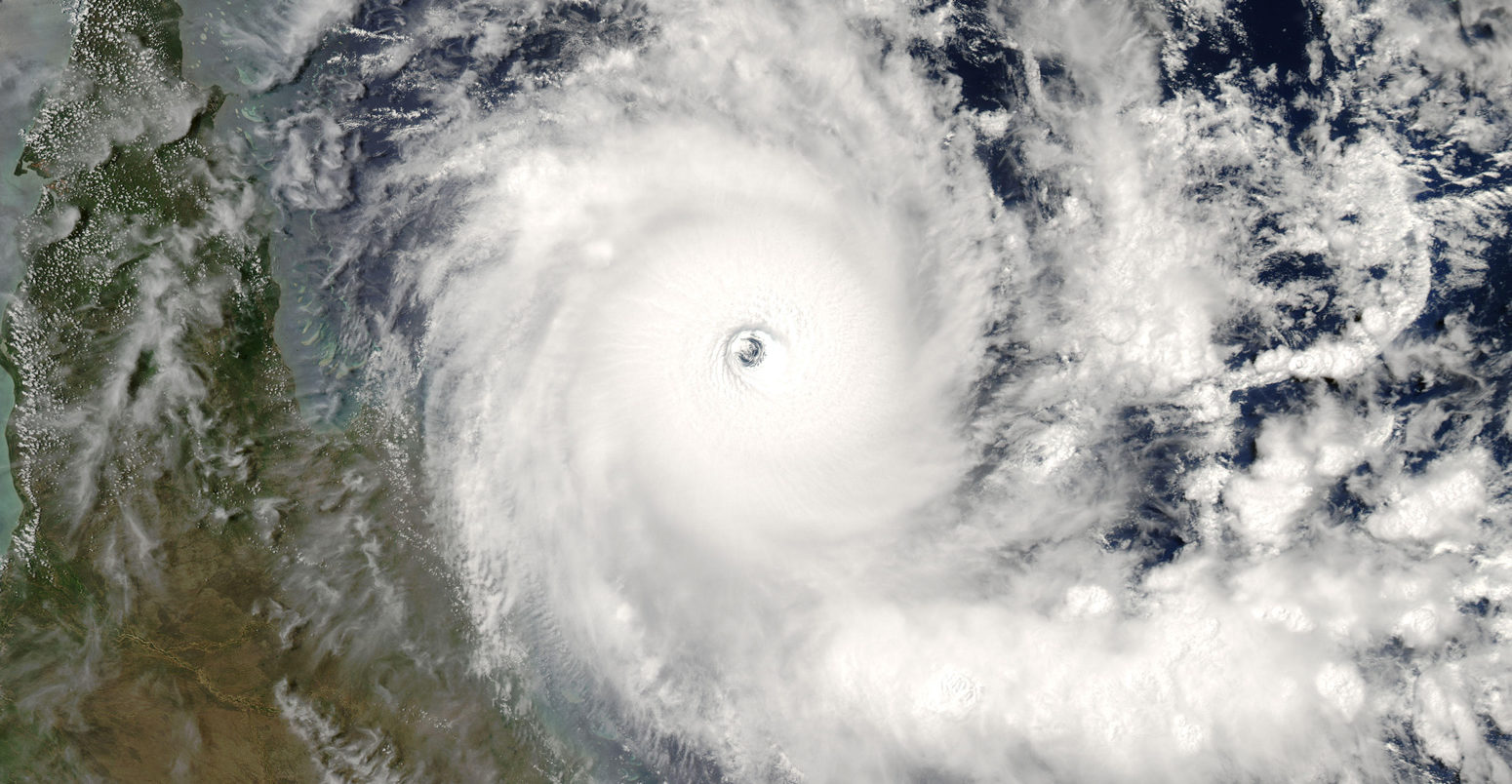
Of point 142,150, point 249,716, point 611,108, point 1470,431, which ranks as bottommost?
point 249,716

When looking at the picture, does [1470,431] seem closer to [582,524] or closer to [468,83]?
[582,524]

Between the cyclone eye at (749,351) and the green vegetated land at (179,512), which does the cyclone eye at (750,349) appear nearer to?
the cyclone eye at (749,351)

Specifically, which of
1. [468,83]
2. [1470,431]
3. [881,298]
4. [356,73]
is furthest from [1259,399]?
[356,73]

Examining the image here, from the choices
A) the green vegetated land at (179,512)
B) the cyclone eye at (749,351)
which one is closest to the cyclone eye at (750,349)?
the cyclone eye at (749,351)

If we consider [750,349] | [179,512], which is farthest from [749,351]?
[179,512]

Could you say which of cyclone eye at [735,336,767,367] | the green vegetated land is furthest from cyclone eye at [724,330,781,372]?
the green vegetated land

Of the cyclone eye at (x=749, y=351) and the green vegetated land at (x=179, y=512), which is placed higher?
the cyclone eye at (x=749, y=351)

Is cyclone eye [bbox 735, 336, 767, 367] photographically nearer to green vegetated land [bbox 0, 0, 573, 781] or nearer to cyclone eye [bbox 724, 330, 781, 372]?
cyclone eye [bbox 724, 330, 781, 372]

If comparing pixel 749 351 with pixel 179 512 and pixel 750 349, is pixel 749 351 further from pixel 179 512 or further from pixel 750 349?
pixel 179 512

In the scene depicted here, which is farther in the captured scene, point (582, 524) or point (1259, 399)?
point (582, 524)
